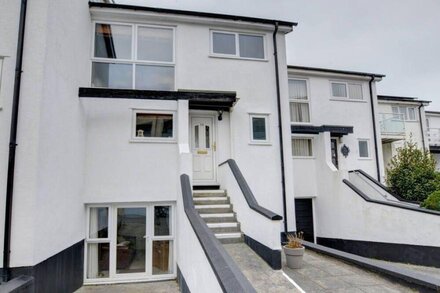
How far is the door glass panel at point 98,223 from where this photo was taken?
24.2 feet

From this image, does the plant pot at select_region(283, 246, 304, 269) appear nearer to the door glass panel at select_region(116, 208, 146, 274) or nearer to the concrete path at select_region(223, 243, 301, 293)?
the concrete path at select_region(223, 243, 301, 293)

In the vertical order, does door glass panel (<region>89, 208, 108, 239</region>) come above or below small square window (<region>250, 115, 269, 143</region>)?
below

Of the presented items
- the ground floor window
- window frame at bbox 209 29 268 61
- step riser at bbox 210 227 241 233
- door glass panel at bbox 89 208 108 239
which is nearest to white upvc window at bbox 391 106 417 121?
window frame at bbox 209 29 268 61

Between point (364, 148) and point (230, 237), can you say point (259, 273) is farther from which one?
point (364, 148)

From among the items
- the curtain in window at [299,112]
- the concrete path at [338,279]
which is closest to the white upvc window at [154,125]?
the concrete path at [338,279]

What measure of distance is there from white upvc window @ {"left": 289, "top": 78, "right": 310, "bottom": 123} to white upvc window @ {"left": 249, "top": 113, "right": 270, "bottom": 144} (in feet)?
12.4

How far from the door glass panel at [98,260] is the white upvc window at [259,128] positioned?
221 inches

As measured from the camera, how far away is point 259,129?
8.93 meters

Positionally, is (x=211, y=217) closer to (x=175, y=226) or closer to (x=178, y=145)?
(x=175, y=226)

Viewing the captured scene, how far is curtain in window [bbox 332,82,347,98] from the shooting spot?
13016mm

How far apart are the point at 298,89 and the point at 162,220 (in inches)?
347

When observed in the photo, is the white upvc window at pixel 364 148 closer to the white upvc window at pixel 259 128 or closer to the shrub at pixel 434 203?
the shrub at pixel 434 203

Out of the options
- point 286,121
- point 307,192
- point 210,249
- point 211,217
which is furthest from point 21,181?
point 307,192

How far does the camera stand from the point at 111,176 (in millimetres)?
7344
